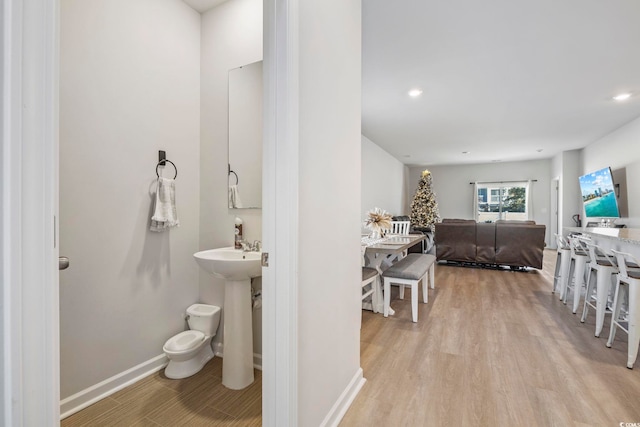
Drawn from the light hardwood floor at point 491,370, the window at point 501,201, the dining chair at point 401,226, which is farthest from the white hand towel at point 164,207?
the window at point 501,201

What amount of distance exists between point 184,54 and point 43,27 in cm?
190

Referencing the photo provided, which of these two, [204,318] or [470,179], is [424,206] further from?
[204,318]

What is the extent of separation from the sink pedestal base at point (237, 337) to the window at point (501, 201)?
9.38 meters

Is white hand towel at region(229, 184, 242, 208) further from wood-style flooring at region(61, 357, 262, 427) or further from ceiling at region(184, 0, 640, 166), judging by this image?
ceiling at region(184, 0, 640, 166)

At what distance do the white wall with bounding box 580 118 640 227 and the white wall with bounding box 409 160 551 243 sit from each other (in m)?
2.93

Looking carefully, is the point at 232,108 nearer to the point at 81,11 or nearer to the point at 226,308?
the point at 81,11

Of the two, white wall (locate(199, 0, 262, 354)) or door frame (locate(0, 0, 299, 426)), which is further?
white wall (locate(199, 0, 262, 354))

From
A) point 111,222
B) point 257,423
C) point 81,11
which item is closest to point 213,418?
point 257,423

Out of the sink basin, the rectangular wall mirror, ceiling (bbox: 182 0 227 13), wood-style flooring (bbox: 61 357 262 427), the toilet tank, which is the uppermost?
ceiling (bbox: 182 0 227 13)

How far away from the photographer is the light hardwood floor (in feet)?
5.26

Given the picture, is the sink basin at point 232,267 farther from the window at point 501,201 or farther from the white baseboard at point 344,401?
the window at point 501,201

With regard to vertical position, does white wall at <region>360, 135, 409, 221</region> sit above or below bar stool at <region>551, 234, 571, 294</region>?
above

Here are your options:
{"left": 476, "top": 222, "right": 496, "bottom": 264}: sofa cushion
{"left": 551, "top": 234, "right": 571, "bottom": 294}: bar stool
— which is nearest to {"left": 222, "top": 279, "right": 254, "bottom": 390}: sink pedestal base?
{"left": 551, "top": 234, "right": 571, "bottom": 294}: bar stool

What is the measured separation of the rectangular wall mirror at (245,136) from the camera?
203 centimetres
